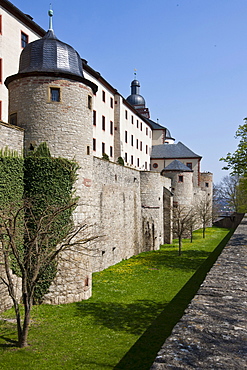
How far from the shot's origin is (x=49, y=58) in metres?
14.3

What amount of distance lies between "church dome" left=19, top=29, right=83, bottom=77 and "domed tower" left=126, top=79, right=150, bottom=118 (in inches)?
2193

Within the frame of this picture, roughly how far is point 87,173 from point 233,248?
8682 mm

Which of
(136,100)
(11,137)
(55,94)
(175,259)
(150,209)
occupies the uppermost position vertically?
(136,100)

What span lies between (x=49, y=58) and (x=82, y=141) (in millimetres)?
3888

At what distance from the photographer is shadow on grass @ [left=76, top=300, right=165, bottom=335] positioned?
12.0 m

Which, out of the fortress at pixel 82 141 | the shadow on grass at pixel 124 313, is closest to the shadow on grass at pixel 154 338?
the shadow on grass at pixel 124 313

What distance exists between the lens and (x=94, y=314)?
42.2 ft

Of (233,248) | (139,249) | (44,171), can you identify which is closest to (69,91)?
(44,171)

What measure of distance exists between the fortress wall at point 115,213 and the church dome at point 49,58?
21.6 ft

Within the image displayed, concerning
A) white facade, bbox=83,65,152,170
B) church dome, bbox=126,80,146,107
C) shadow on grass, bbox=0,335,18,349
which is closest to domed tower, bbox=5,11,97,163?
shadow on grass, bbox=0,335,18,349

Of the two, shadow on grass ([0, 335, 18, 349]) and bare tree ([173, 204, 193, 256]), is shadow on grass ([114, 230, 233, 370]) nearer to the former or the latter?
shadow on grass ([0, 335, 18, 349])

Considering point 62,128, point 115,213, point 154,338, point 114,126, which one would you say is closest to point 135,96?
point 114,126

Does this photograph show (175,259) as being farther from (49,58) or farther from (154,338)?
(49,58)

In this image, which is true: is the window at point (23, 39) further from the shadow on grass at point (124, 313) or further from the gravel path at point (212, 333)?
the gravel path at point (212, 333)
